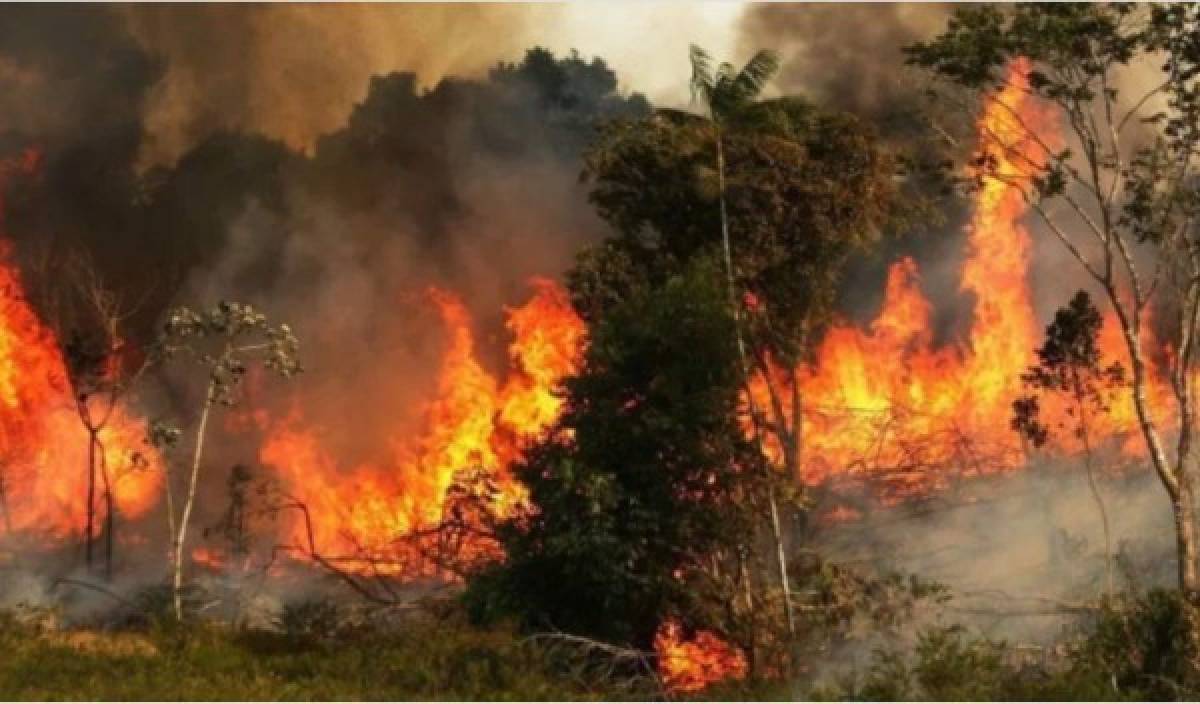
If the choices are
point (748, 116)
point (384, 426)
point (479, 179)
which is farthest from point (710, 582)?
point (479, 179)

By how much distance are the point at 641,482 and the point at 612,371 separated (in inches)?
76.3

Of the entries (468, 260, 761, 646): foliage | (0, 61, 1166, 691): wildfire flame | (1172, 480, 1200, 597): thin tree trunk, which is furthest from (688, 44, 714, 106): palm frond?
(0, 61, 1166, 691): wildfire flame

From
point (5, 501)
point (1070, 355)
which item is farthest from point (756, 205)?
point (5, 501)

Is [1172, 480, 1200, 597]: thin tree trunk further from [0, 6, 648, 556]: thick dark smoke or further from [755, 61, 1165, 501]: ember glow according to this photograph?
[0, 6, 648, 556]: thick dark smoke

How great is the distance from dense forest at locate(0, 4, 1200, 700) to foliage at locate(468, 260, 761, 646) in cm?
7

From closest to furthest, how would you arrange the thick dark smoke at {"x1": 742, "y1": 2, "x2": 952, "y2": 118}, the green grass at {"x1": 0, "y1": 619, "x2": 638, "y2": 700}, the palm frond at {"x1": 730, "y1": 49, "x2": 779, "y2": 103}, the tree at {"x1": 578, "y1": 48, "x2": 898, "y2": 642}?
the green grass at {"x1": 0, "y1": 619, "x2": 638, "y2": 700}, the palm frond at {"x1": 730, "y1": 49, "x2": 779, "y2": 103}, the tree at {"x1": 578, "y1": 48, "x2": 898, "y2": 642}, the thick dark smoke at {"x1": 742, "y1": 2, "x2": 952, "y2": 118}

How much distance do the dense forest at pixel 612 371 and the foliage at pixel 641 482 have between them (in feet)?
0.23

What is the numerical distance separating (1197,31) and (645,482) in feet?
38.2

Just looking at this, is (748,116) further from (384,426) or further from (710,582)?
(384,426)

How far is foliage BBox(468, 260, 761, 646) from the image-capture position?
757 inches

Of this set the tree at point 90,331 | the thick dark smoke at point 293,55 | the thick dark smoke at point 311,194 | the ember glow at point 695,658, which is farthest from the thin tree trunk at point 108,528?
the ember glow at point 695,658

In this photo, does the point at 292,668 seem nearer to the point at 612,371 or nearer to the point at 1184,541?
the point at 612,371

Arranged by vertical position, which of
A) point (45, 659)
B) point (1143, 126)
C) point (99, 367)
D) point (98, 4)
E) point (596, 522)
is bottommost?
point (45, 659)

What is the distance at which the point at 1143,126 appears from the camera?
34375 mm
